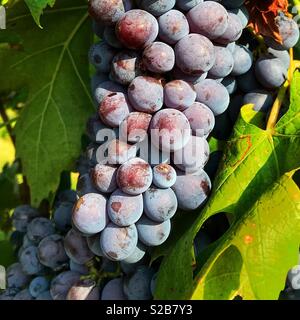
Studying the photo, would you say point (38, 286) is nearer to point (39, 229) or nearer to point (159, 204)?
point (39, 229)

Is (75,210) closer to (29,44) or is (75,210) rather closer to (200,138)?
(200,138)

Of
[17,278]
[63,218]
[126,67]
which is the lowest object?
[17,278]

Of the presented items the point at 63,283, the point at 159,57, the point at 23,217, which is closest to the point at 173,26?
the point at 159,57

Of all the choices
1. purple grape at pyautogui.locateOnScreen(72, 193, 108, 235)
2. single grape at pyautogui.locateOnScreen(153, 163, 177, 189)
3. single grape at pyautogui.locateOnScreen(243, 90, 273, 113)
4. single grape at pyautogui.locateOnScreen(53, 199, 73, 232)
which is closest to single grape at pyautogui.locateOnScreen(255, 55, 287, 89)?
single grape at pyautogui.locateOnScreen(243, 90, 273, 113)

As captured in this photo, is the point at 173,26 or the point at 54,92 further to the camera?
the point at 54,92

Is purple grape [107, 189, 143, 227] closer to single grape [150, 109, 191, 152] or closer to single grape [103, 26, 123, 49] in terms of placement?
single grape [150, 109, 191, 152]

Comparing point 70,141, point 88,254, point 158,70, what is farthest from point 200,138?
point 70,141
